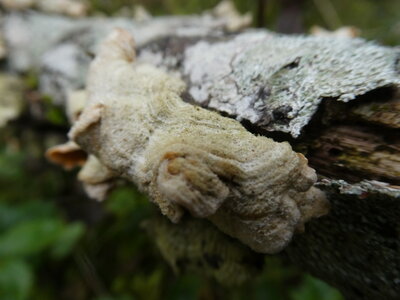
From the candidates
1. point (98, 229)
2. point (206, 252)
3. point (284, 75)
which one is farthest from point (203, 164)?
point (98, 229)

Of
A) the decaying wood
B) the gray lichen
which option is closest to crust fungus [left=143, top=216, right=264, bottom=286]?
the decaying wood

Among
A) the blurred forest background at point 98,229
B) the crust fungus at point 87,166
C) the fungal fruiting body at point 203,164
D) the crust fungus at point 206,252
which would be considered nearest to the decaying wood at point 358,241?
the fungal fruiting body at point 203,164

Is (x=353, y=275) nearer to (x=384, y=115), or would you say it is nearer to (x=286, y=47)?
(x=384, y=115)

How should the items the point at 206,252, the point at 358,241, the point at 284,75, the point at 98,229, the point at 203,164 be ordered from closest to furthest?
1. the point at 203,164
2. the point at 358,241
3. the point at 284,75
4. the point at 206,252
5. the point at 98,229

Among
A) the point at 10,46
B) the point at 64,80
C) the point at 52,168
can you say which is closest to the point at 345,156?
the point at 64,80

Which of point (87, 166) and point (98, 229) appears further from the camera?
point (98, 229)

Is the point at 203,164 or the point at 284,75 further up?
the point at 284,75

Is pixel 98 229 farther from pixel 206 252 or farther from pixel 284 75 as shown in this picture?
pixel 284 75
